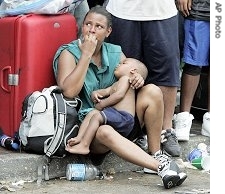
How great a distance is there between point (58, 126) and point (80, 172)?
36 cm

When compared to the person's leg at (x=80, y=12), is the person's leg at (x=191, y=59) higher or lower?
lower

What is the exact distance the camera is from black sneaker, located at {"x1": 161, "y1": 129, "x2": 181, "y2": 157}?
4.89 meters

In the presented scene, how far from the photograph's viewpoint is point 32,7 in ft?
14.9

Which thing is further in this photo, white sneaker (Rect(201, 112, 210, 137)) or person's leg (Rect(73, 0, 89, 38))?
white sneaker (Rect(201, 112, 210, 137))

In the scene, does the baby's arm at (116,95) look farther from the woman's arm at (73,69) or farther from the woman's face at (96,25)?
the woman's face at (96,25)

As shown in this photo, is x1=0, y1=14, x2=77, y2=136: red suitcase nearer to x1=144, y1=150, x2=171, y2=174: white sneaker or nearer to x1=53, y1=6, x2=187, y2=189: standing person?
x1=53, y1=6, x2=187, y2=189: standing person

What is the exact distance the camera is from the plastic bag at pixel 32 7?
4.53 meters

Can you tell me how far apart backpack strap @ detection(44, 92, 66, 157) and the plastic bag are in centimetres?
66

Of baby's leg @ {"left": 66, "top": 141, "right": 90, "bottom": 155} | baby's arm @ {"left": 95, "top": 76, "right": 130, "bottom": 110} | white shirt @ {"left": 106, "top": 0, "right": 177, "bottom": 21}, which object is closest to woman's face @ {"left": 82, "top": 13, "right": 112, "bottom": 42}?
white shirt @ {"left": 106, "top": 0, "right": 177, "bottom": 21}

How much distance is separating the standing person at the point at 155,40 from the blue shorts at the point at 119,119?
44cm

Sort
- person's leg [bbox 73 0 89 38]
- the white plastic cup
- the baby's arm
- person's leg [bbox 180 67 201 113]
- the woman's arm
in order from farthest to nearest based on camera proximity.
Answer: person's leg [bbox 180 67 201 113] → person's leg [bbox 73 0 89 38] → the white plastic cup → the baby's arm → the woman's arm

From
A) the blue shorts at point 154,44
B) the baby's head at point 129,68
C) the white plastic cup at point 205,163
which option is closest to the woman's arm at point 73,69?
the baby's head at point 129,68
